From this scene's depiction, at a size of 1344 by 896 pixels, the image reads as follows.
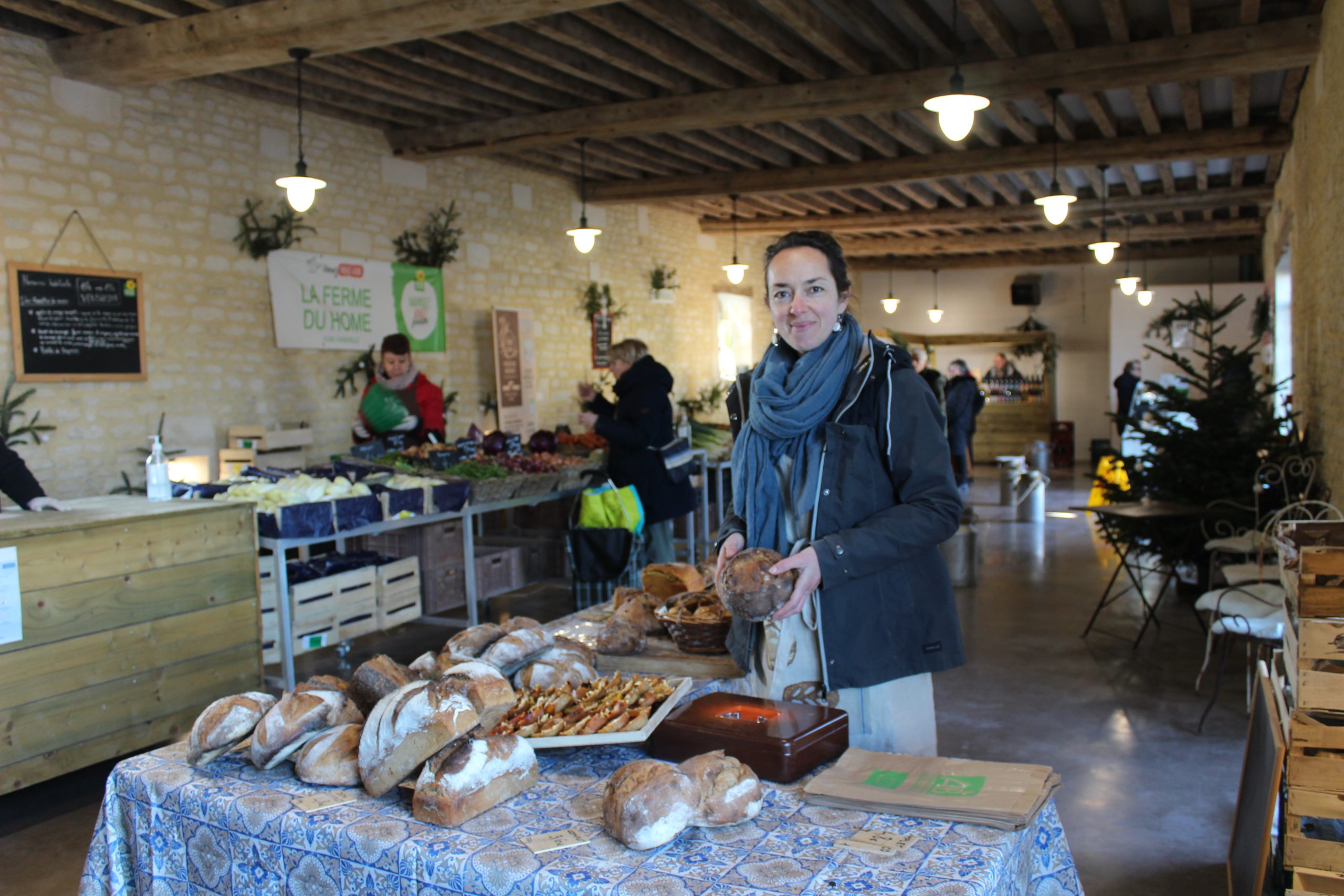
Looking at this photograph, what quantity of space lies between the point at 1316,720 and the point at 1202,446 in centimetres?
439

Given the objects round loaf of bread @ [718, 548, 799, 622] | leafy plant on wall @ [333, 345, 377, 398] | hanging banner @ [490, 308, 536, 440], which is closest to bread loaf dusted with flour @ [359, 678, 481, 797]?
round loaf of bread @ [718, 548, 799, 622]

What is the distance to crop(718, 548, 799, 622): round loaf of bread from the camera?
1835 millimetres

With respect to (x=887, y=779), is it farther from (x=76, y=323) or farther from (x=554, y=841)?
(x=76, y=323)

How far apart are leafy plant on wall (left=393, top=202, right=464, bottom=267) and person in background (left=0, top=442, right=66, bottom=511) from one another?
4794mm

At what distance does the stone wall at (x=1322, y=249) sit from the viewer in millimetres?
4758

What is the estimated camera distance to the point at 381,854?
1.44 meters

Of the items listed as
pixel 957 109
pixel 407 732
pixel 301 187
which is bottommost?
pixel 407 732

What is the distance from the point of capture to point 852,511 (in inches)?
77.0

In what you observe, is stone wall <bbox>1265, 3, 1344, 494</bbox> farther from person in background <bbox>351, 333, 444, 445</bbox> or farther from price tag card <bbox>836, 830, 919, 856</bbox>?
person in background <bbox>351, 333, 444, 445</bbox>

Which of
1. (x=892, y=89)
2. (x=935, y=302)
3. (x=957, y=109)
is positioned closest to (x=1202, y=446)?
(x=957, y=109)

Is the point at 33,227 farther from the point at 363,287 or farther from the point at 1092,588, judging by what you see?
the point at 1092,588

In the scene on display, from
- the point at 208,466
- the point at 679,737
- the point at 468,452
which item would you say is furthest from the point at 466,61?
the point at 679,737

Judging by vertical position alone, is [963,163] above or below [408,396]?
above

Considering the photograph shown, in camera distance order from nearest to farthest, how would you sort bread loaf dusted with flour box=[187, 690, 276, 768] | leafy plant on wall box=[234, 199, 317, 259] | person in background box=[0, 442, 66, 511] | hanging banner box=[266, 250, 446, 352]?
bread loaf dusted with flour box=[187, 690, 276, 768], person in background box=[0, 442, 66, 511], leafy plant on wall box=[234, 199, 317, 259], hanging banner box=[266, 250, 446, 352]
